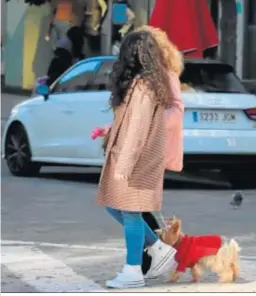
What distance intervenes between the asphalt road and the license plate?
2.86 ft

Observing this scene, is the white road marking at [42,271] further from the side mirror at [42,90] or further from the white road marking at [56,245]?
the side mirror at [42,90]

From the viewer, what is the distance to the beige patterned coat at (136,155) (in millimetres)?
6969

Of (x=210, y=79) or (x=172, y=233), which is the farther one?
(x=210, y=79)

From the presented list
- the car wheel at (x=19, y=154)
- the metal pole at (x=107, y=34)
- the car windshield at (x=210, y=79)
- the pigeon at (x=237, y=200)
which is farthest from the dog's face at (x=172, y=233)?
the metal pole at (x=107, y=34)

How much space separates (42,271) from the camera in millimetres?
8016

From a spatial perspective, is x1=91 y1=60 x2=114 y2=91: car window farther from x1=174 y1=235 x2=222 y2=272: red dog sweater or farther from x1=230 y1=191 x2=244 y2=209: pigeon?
x1=174 y1=235 x2=222 y2=272: red dog sweater

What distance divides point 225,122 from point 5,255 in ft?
14.5

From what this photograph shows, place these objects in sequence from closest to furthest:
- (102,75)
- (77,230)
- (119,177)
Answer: (119,177)
(77,230)
(102,75)

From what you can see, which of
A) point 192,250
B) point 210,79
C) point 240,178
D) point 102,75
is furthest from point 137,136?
point 240,178

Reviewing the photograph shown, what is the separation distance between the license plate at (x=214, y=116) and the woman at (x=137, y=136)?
204 inches

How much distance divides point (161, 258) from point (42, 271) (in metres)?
1.13

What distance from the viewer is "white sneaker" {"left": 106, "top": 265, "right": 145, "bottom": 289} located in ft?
23.8

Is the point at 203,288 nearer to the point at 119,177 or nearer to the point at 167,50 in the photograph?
the point at 119,177

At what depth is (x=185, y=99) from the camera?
1239cm
